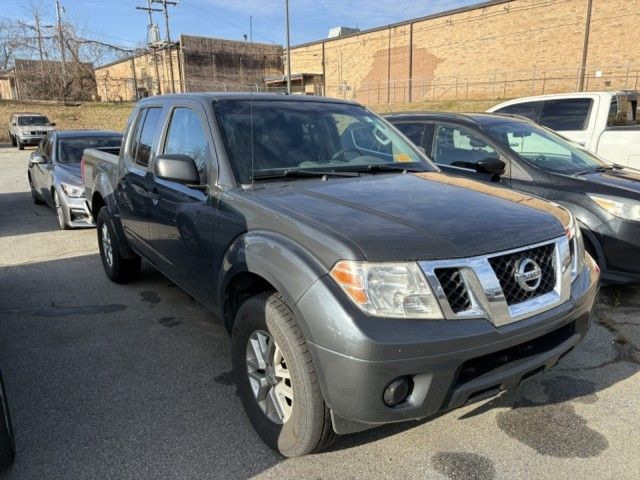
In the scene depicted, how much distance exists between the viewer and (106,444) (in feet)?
9.22

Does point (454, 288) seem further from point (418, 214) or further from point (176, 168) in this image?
point (176, 168)

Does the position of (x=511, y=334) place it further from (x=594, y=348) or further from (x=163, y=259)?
(x=163, y=259)

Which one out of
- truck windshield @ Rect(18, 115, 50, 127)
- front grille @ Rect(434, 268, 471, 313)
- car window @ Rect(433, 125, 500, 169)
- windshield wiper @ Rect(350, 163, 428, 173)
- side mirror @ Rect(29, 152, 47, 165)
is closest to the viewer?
front grille @ Rect(434, 268, 471, 313)

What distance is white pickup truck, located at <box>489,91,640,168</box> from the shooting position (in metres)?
7.72

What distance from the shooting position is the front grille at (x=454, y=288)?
2.25m

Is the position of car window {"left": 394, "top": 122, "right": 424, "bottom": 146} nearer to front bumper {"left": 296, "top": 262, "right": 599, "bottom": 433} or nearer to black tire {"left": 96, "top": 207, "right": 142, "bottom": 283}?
black tire {"left": 96, "top": 207, "right": 142, "bottom": 283}

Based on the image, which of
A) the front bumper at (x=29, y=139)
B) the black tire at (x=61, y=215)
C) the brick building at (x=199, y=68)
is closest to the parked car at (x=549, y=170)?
the black tire at (x=61, y=215)

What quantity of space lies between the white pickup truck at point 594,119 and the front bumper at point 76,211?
6.83 meters

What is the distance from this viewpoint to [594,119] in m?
8.02

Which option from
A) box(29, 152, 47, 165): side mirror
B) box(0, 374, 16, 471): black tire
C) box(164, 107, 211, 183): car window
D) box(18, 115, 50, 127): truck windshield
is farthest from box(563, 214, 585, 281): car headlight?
box(18, 115, 50, 127): truck windshield

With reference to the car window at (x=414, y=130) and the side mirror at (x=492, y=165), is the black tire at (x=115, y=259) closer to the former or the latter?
the car window at (x=414, y=130)

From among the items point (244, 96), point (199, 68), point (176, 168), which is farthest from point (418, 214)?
point (199, 68)

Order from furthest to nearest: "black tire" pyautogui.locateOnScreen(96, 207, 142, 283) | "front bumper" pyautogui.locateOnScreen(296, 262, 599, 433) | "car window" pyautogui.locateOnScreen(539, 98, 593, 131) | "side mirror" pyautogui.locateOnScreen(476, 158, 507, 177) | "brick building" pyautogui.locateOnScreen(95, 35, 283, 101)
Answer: "brick building" pyautogui.locateOnScreen(95, 35, 283, 101), "car window" pyautogui.locateOnScreen(539, 98, 593, 131), "black tire" pyautogui.locateOnScreen(96, 207, 142, 283), "side mirror" pyautogui.locateOnScreen(476, 158, 507, 177), "front bumper" pyautogui.locateOnScreen(296, 262, 599, 433)

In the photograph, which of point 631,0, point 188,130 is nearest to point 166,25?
point 631,0
